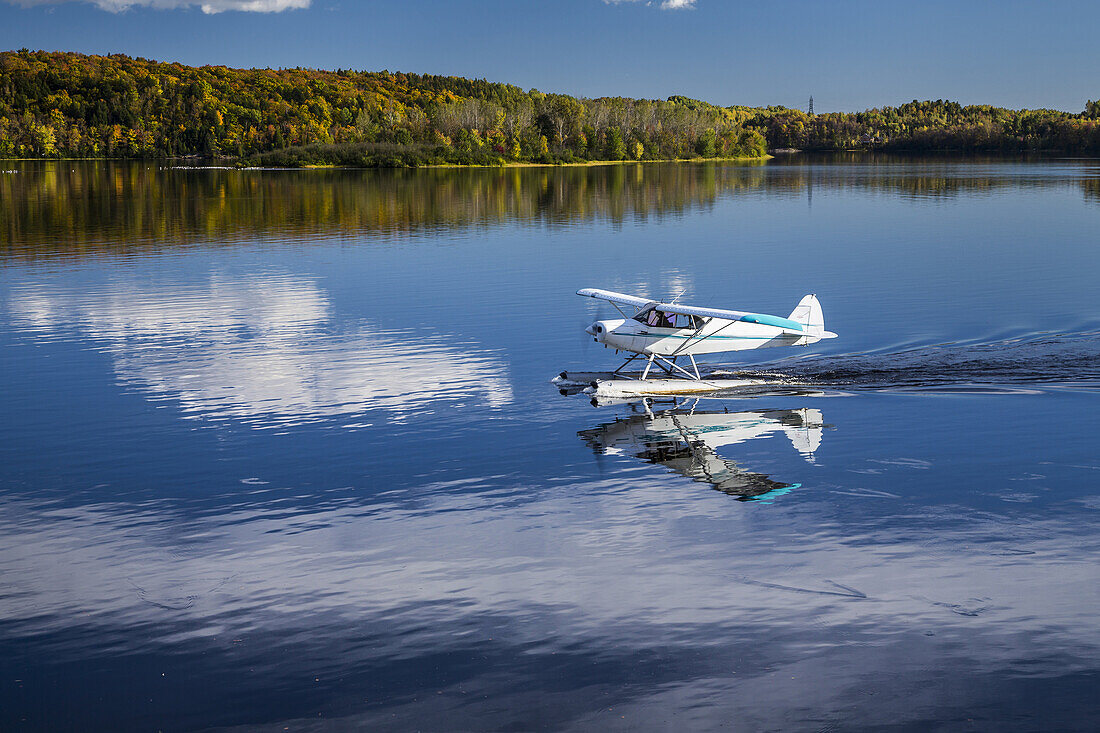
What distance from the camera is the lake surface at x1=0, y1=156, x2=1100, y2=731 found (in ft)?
38.1

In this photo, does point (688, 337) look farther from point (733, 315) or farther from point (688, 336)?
point (733, 315)

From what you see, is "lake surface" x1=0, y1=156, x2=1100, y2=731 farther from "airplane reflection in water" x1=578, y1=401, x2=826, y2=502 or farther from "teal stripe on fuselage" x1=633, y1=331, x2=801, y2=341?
"teal stripe on fuselage" x1=633, y1=331, x2=801, y2=341

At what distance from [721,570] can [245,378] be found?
16.8 m

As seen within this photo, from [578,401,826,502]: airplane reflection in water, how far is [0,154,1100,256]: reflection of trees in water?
4619 centimetres

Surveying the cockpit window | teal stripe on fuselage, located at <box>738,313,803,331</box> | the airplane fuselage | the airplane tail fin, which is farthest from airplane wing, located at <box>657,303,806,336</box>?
the airplane tail fin

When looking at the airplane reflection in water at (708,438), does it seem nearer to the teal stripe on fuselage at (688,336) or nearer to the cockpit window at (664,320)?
the teal stripe on fuselage at (688,336)

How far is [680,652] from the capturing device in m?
12.4

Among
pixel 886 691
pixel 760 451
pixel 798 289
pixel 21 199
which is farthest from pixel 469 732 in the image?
pixel 21 199

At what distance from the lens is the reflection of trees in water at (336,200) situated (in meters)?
69.9

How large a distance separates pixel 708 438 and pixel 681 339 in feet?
13.5

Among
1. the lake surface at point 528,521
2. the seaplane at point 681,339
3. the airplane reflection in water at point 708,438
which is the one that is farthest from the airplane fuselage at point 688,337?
the airplane reflection in water at point 708,438

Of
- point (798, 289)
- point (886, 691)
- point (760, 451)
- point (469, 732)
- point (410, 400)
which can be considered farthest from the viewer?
point (798, 289)

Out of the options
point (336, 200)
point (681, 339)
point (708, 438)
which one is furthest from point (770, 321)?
point (336, 200)

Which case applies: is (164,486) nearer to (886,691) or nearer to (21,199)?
(886,691)
